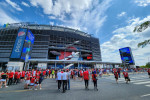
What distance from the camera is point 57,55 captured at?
179ft

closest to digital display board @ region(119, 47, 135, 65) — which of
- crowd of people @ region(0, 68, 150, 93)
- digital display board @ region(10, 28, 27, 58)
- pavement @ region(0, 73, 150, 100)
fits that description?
crowd of people @ region(0, 68, 150, 93)

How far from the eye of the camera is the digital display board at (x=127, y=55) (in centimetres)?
5786

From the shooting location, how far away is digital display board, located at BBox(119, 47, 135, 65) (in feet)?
190

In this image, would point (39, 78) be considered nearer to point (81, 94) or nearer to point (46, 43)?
point (81, 94)

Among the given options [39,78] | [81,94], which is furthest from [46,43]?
[81,94]

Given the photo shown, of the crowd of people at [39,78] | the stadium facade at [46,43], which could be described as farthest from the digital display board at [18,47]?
the crowd of people at [39,78]

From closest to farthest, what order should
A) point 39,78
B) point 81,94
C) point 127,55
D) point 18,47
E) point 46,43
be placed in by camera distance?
point 81,94 < point 39,78 < point 18,47 < point 46,43 < point 127,55

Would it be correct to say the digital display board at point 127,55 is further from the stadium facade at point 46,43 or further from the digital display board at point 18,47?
the digital display board at point 18,47

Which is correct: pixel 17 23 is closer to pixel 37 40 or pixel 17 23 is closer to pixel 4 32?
pixel 4 32

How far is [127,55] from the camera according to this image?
61.0 metres

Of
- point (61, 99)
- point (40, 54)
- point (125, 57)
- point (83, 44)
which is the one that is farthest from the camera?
point (83, 44)

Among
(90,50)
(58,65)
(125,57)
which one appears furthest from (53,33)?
(125,57)

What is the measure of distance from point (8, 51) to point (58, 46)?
3351 cm

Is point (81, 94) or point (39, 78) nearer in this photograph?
point (81, 94)
